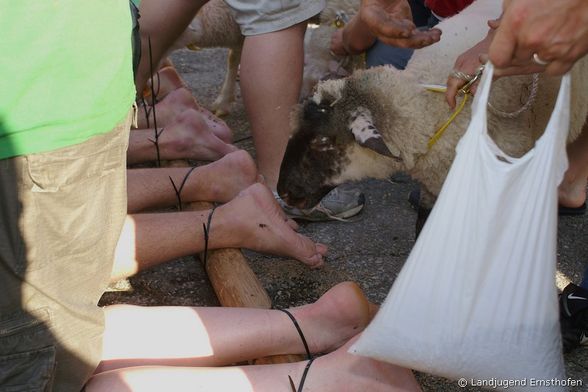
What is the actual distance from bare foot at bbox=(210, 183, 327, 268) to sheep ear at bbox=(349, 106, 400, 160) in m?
0.40

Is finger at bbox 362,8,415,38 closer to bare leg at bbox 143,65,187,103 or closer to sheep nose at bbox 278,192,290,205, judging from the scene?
sheep nose at bbox 278,192,290,205

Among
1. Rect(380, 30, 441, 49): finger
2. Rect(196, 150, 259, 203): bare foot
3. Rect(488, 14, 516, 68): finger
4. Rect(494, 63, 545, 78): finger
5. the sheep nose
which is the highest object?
Rect(488, 14, 516, 68): finger

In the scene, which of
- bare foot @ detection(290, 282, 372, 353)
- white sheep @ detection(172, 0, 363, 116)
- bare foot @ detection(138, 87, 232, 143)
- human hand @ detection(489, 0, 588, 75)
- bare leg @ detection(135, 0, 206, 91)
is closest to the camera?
human hand @ detection(489, 0, 588, 75)

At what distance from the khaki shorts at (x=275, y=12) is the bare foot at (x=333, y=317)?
4.22 ft

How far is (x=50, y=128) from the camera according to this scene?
1.42 meters

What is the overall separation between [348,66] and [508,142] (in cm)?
152

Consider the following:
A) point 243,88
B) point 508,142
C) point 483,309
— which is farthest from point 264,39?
point 483,309

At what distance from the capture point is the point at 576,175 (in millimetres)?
2846

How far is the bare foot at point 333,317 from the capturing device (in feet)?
6.41

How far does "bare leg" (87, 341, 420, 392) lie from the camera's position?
1649 millimetres

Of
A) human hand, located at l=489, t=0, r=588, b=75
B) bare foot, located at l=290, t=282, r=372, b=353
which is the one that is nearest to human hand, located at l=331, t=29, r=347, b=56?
bare foot, located at l=290, t=282, r=372, b=353

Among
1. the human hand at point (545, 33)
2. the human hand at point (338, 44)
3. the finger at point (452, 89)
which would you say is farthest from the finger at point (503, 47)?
the human hand at point (338, 44)

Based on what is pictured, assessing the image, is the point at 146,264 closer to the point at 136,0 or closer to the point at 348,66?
the point at 136,0

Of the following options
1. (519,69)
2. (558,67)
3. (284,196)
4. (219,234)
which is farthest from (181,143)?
(558,67)
